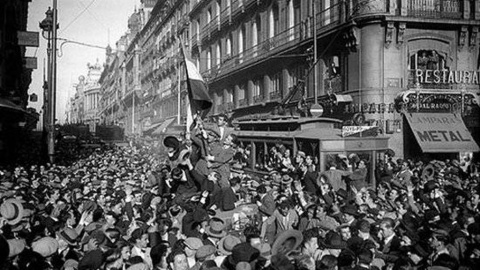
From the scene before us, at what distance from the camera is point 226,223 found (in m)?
8.57

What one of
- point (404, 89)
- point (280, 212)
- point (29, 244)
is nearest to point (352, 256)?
point (280, 212)

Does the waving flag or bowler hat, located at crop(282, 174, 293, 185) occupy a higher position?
the waving flag

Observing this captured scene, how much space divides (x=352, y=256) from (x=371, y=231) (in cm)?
144

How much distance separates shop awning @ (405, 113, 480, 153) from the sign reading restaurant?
4.82 feet

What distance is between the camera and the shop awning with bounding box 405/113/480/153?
59.8 feet

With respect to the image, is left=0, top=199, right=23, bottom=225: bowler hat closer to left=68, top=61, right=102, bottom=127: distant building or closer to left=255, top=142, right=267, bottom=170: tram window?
left=255, top=142, right=267, bottom=170: tram window

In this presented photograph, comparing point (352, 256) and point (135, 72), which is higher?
point (135, 72)

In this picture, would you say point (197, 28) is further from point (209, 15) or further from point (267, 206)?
point (267, 206)

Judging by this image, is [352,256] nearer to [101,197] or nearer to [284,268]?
[284,268]

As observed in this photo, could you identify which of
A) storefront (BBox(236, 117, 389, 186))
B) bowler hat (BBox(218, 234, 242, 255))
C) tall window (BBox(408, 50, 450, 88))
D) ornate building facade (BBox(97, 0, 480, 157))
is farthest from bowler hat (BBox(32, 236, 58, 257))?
tall window (BBox(408, 50, 450, 88))

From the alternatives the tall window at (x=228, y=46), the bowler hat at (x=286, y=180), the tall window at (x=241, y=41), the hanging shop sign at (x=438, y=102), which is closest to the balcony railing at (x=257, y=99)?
the tall window at (x=241, y=41)

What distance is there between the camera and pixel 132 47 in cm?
8481

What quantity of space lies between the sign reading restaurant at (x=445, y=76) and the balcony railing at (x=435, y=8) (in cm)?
242

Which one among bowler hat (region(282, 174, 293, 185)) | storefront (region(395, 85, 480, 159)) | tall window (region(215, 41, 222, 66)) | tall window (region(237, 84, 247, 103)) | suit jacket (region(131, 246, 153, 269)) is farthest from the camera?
tall window (region(215, 41, 222, 66))
